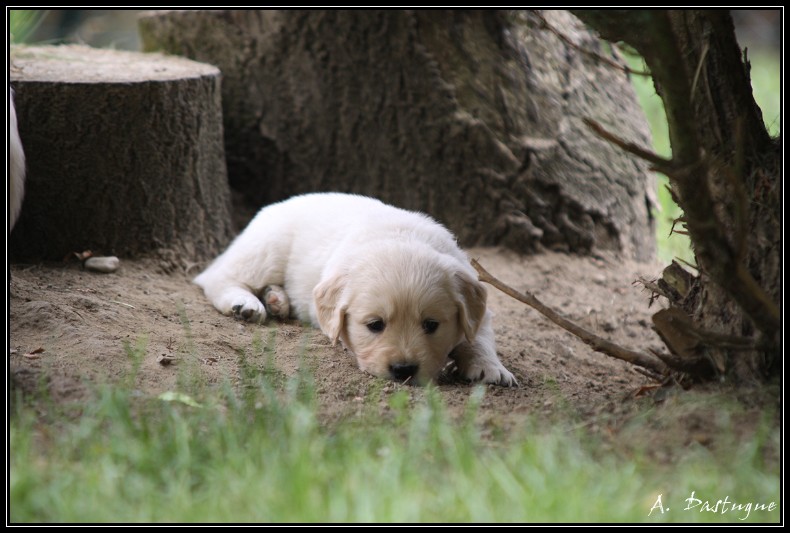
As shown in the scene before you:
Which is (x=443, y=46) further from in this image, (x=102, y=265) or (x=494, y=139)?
(x=102, y=265)

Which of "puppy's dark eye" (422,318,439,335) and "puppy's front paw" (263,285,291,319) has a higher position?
"puppy's dark eye" (422,318,439,335)

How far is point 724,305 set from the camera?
3262mm

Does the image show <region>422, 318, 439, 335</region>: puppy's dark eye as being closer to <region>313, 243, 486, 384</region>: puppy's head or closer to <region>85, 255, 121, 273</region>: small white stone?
<region>313, 243, 486, 384</region>: puppy's head

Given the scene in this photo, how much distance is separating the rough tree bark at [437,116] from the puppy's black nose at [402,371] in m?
2.59

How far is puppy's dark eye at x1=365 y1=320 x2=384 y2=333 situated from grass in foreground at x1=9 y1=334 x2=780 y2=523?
0.93 m

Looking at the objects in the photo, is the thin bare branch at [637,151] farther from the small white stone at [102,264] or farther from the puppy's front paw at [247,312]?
the small white stone at [102,264]

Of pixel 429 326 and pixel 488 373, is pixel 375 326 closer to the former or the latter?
pixel 429 326

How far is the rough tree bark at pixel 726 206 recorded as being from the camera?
291 centimetres

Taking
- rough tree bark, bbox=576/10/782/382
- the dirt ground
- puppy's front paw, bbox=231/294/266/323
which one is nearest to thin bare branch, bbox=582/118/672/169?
rough tree bark, bbox=576/10/782/382

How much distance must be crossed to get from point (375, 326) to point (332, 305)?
0.94ft

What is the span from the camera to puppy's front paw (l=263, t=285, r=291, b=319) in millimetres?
4941

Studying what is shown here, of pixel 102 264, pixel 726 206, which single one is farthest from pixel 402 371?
pixel 102 264

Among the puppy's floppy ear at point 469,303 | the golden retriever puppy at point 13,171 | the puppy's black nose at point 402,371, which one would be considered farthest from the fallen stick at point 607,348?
the golden retriever puppy at point 13,171
